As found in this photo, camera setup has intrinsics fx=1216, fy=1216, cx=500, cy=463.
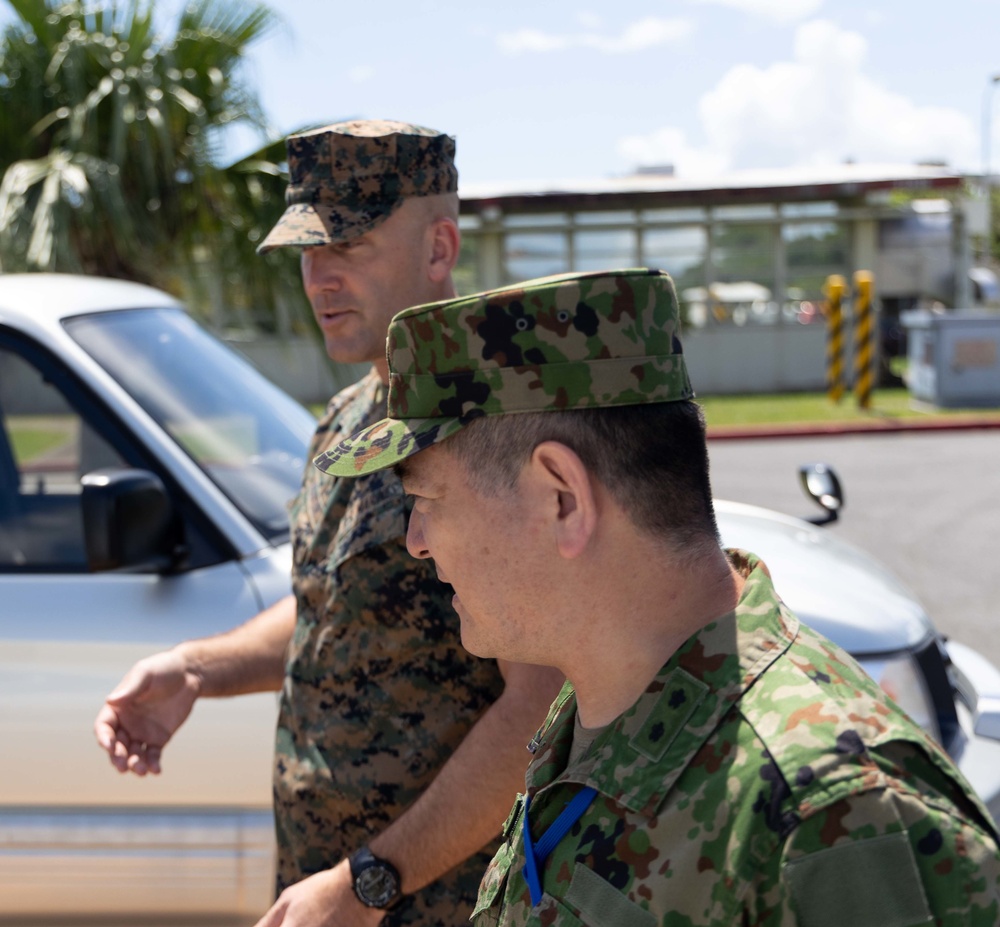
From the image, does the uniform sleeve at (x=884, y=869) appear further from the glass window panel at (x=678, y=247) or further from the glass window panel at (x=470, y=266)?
the glass window panel at (x=678, y=247)

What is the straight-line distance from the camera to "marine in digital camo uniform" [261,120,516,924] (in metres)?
2.00

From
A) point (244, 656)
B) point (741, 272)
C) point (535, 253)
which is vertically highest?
point (244, 656)

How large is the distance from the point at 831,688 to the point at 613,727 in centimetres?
22

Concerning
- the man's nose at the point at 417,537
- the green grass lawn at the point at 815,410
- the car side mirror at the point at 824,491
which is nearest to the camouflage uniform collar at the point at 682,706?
the man's nose at the point at 417,537

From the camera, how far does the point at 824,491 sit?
389cm

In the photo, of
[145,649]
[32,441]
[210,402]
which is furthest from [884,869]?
[32,441]

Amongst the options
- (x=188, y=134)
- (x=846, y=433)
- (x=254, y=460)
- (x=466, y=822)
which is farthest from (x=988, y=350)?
(x=466, y=822)

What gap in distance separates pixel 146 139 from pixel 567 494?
6.56 meters

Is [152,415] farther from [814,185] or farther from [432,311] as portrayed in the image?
[814,185]

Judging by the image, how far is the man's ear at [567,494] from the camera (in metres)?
1.17

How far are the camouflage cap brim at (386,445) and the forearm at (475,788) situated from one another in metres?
0.54

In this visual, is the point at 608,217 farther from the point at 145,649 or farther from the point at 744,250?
the point at 145,649

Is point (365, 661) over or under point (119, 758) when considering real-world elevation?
over

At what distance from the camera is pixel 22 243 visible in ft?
22.2
